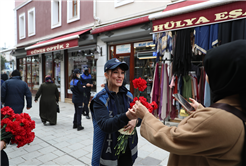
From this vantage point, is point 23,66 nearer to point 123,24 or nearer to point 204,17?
point 123,24

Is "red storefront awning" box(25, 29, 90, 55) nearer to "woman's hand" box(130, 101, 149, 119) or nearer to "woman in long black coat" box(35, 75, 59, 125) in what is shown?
"woman in long black coat" box(35, 75, 59, 125)

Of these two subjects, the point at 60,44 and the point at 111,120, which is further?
the point at 60,44

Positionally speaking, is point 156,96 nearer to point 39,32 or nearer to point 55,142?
point 55,142

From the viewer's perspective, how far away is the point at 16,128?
1.90 m

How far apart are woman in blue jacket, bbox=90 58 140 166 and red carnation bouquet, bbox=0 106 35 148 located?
86cm

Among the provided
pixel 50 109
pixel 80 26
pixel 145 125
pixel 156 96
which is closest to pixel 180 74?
pixel 156 96

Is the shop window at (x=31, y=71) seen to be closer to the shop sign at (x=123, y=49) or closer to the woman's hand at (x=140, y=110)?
the shop sign at (x=123, y=49)

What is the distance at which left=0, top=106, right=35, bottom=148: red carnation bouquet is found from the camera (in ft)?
6.25

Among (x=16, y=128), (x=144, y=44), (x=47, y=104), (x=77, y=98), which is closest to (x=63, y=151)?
(x=77, y=98)

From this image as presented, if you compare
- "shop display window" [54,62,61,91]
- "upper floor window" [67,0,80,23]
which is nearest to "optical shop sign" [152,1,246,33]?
"upper floor window" [67,0,80,23]

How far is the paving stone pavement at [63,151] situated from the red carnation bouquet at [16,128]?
1647 millimetres

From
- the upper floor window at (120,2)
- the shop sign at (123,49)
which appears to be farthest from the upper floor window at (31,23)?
the shop sign at (123,49)

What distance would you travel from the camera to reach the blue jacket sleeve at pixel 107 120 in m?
1.57

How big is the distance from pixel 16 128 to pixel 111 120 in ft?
3.79
